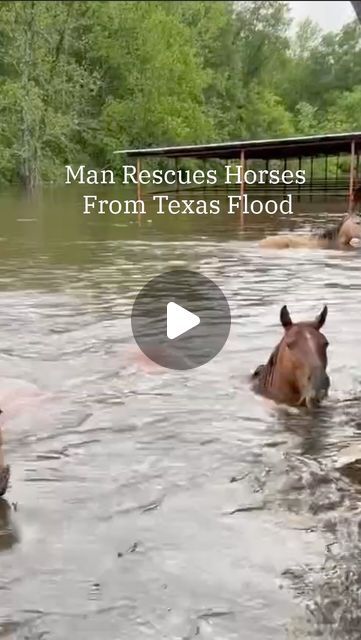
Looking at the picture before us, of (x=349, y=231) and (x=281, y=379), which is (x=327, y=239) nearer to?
(x=349, y=231)

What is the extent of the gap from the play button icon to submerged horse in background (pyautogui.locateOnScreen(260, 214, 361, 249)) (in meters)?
5.64

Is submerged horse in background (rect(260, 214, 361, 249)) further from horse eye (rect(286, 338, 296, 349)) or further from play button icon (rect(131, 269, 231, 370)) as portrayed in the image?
horse eye (rect(286, 338, 296, 349))

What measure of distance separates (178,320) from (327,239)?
11.0 meters

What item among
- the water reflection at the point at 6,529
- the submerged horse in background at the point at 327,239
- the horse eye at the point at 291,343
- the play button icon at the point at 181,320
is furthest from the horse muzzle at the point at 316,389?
the submerged horse in background at the point at 327,239

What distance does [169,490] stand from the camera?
573 centimetres

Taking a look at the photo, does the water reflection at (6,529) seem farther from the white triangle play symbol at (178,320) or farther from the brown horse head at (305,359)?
the white triangle play symbol at (178,320)

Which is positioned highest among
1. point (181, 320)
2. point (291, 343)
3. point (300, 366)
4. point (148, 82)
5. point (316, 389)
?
point (148, 82)

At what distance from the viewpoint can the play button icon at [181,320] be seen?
396 inches

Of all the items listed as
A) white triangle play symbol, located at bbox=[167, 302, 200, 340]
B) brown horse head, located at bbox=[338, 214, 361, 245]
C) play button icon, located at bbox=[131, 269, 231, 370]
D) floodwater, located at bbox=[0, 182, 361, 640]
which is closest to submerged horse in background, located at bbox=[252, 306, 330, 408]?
floodwater, located at bbox=[0, 182, 361, 640]

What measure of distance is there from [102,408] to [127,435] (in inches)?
34.6

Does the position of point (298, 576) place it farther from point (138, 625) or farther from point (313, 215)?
point (313, 215)

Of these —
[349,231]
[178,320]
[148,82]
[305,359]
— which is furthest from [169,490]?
[148,82]

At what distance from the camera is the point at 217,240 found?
77.3 feet

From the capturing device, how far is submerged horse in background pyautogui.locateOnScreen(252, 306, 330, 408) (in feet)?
23.0
